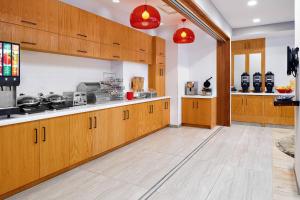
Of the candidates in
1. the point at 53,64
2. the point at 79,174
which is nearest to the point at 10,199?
the point at 79,174

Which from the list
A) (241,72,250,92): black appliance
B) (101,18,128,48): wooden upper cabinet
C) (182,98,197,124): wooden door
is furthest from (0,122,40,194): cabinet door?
(241,72,250,92): black appliance

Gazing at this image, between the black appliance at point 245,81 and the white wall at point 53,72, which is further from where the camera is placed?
the black appliance at point 245,81

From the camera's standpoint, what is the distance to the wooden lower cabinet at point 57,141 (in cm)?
239

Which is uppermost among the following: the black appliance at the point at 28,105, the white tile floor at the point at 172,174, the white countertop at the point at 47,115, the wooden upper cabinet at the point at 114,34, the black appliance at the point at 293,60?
the wooden upper cabinet at the point at 114,34

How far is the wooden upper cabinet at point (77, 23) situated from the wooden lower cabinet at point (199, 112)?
3255mm

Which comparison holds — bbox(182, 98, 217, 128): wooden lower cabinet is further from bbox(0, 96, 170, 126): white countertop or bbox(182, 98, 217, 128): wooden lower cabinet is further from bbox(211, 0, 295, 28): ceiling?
bbox(0, 96, 170, 126): white countertop

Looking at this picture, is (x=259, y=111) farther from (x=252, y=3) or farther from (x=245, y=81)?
(x=252, y=3)

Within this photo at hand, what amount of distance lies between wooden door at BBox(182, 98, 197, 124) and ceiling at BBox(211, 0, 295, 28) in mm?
2317

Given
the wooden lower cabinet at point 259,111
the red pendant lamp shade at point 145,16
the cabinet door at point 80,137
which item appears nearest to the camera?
the red pendant lamp shade at point 145,16

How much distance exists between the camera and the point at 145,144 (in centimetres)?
452

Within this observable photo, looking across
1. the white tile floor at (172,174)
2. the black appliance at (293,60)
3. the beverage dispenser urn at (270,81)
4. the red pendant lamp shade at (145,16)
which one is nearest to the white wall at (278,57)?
the beverage dispenser urn at (270,81)

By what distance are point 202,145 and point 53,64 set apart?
3.15 metres

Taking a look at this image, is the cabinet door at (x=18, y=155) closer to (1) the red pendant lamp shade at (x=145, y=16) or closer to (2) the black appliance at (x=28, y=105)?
(2) the black appliance at (x=28, y=105)

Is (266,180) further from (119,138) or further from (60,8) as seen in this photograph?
(60,8)
